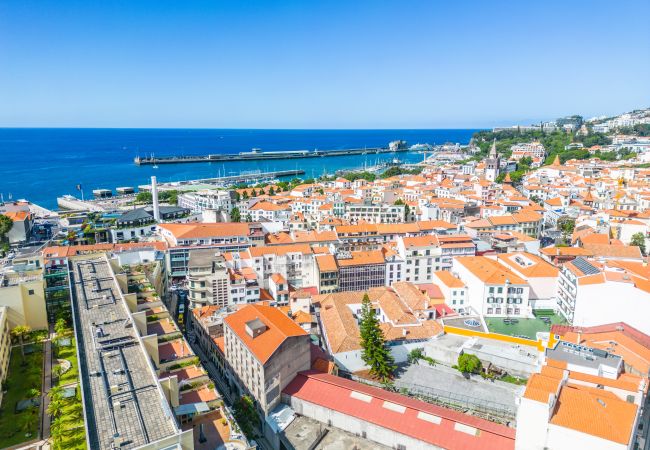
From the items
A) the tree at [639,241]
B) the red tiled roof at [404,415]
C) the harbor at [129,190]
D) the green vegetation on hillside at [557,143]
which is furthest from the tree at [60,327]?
the green vegetation on hillside at [557,143]

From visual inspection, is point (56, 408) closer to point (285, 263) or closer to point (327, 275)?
point (285, 263)

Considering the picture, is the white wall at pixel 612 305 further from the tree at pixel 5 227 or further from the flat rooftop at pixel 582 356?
the tree at pixel 5 227

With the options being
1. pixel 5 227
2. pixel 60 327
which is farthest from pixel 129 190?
pixel 60 327

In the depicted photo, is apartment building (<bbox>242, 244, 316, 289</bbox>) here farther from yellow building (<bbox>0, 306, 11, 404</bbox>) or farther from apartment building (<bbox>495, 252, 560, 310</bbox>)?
yellow building (<bbox>0, 306, 11, 404</bbox>)

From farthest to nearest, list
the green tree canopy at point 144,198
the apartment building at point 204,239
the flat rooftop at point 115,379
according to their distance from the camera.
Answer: the green tree canopy at point 144,198
the apartment building at point 204,239
the flat rooftop at point 115,379

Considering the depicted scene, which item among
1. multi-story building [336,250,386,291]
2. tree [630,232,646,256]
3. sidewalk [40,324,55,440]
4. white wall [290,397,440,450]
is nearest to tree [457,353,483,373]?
white wall [290,397,440,450]
